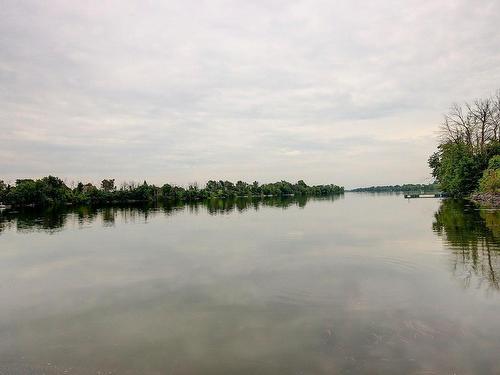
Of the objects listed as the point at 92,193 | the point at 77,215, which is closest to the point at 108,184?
the point at 92,193

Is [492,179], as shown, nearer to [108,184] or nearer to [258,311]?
[258,311]

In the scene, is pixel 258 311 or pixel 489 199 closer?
pixel 258 311

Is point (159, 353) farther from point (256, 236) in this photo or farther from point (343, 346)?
point (256, 236)

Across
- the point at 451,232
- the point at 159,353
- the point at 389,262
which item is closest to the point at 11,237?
the point at 159,353

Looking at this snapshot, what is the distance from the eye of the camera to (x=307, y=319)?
929 centimetres

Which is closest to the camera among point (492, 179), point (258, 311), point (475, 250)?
point (258, 311)

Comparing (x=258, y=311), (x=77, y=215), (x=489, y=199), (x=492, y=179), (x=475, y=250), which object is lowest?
(x=258, y=311)

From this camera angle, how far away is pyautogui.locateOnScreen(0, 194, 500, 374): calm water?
718cm

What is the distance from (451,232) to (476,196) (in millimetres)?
38804

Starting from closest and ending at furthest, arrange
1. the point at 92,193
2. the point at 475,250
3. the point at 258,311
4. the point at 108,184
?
the point at 258,311 → the point at 475,250 → the point at 92,193 → the point at 108,184

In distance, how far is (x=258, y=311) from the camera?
33.1 feet

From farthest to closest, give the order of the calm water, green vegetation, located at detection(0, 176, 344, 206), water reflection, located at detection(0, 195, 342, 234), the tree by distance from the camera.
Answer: the tree, green vegetation, located at detection(0, 176, 344, 206), water reflection, located at detection(0, 195, 342, 234), the calm water

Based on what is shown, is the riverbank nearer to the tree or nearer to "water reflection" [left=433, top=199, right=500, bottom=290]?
"water reflection" [left=433, top=199, right=500, bottom=290]

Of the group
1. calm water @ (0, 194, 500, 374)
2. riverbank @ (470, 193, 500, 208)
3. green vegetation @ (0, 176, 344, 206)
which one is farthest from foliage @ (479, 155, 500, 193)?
green vegetation @ (0, 176, 344, 206)
